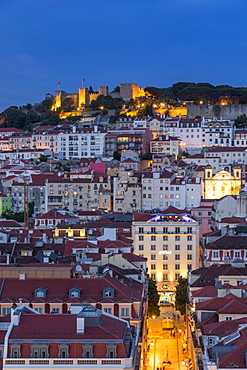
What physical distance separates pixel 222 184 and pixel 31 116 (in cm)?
6159

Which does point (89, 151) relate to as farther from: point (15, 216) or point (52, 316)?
point (52, 316)

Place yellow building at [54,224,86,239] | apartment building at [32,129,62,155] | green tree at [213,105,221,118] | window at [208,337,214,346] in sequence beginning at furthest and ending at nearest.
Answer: green tree at [213,105,221,118]
apartment building at [32,129,62,155]
yellow building at [54,224,86,239]
window at [208,337,214,346]

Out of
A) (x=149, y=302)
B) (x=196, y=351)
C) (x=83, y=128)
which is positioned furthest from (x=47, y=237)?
(x=83, y=128)

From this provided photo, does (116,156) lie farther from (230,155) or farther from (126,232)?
(126,232)

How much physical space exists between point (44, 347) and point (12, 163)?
7913cm

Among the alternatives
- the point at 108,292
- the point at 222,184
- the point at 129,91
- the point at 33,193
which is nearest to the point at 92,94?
the point at 129,91

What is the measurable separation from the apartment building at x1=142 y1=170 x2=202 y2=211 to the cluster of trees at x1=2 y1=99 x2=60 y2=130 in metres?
51.0

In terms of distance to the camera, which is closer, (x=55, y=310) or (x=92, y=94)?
(x=55, y=310)

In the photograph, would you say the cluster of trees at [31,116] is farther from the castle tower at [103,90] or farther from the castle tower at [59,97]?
the castle tower at [103,90]

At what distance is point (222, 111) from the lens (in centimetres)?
12050

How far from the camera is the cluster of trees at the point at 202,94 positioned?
127375 millimetres

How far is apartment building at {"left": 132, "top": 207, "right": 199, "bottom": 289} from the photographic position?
58656 millimetres

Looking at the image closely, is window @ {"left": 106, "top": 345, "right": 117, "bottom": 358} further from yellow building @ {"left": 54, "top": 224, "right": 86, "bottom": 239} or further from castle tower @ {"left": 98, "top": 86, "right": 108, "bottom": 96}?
castle tower @ {"left": 98, "top": 86, "right": 108, "bottom": 96}

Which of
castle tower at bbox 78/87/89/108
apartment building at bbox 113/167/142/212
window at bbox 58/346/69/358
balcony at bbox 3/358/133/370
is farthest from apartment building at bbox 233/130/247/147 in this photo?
window at bbox 58/346/69/358
